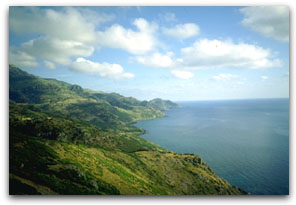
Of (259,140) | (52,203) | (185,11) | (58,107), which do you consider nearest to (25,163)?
(52,203)

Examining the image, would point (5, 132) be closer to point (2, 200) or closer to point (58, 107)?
point (2, 200)

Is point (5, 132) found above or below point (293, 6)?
below

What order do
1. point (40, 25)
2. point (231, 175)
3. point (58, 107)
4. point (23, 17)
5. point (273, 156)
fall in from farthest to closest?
point (58, 107)
point (273, 156)
point (231, 175)
point (40, 25)
point (23, 17)

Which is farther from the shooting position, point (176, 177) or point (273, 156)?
point (273, 156)

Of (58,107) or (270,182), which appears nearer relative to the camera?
(270,182)

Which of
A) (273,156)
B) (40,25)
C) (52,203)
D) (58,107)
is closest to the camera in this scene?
(52,203)

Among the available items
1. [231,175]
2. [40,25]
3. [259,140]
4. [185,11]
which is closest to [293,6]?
[185,11]

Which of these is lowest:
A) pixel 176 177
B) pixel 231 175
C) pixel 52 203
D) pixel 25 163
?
pixel 231 175

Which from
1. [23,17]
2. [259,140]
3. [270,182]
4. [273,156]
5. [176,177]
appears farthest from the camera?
[259,140]

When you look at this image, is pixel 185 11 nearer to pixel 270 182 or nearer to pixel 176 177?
pixel 176 177
